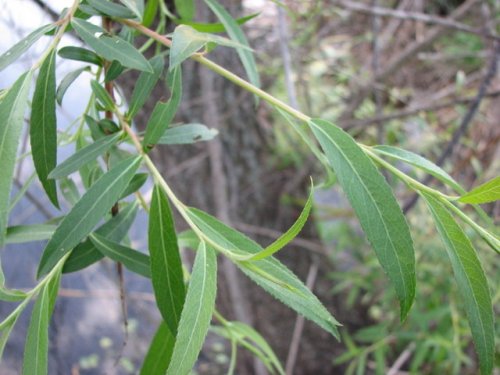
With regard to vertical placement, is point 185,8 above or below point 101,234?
above

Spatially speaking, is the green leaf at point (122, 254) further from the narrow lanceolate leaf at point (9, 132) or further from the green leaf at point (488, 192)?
the green leaf at point (488, 192)

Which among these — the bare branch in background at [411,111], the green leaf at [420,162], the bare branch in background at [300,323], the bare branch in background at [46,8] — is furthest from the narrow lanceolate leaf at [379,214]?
the bare branch in background at [300,323]

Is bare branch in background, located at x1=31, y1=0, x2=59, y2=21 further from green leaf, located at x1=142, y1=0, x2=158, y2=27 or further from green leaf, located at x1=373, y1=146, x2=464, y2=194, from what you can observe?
green leaf, located at x1=373, y1=146, x2=464, y2=194

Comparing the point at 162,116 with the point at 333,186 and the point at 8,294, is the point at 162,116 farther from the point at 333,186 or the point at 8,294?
the point at 333,186

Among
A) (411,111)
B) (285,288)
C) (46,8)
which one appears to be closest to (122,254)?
(285,288)

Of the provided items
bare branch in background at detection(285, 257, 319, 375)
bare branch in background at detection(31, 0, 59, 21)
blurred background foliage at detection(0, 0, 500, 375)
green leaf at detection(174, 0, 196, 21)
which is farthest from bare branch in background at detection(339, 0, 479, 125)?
green leaf at detection(174, 0, 196, 21)

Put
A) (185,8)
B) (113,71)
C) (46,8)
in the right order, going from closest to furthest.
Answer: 1. (113,71)
2. (185,8)
3. (46,8)
